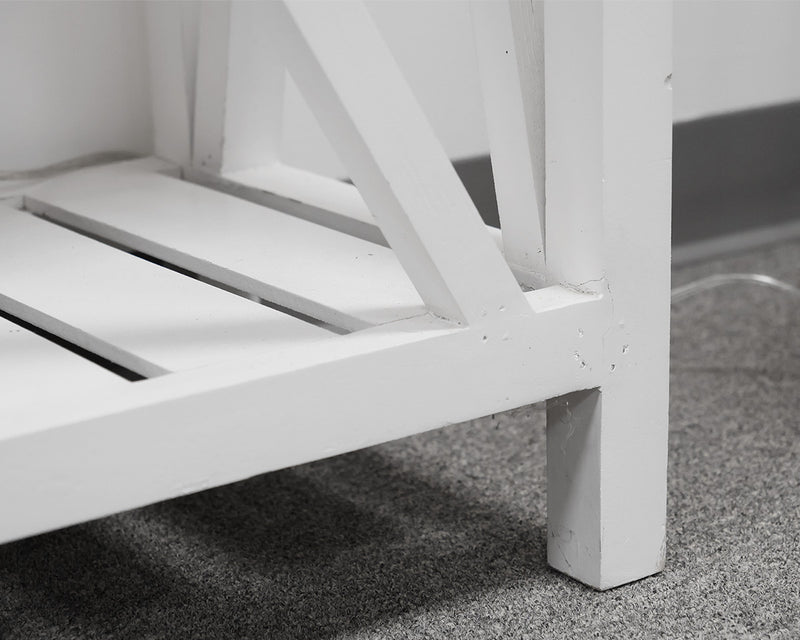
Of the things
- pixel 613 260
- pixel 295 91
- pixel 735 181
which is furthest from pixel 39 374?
pixel 735 181

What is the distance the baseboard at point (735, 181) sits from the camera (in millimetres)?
1529

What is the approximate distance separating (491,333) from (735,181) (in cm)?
95

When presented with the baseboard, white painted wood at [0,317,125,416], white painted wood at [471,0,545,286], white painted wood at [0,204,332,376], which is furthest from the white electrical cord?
white painted wood at [0,317,125,416]

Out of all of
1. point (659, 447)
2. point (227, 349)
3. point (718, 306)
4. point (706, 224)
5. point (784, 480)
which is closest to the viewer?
point (227, 349)

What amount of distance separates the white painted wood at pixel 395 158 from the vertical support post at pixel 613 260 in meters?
0.07

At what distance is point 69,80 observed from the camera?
1110mm

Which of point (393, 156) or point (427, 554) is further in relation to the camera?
point (427, 554)

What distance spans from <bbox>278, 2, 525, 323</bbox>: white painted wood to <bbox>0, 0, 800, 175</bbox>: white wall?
51 centimetres

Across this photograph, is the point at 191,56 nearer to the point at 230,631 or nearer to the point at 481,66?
the point at 481,66

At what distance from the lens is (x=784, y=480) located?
94 cm

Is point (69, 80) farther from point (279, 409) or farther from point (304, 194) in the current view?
point (279, 409)

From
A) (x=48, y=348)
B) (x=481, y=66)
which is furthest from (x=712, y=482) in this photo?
(x=48, y=348)

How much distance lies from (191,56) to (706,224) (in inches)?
29.2

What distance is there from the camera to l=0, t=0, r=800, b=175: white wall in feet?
3.58
